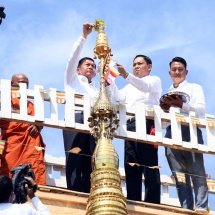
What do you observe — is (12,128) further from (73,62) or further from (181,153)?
(181,153)

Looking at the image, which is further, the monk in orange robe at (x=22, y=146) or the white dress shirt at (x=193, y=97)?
the white dress shirt at (x=193, y=97)

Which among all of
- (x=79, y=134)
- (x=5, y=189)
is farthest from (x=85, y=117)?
(x=5, y=189)

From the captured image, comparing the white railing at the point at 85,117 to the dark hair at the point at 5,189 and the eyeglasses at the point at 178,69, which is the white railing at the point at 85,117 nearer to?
the eyeglasses at the point at 178,69

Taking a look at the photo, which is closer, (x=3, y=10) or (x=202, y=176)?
(x=3, y=10)

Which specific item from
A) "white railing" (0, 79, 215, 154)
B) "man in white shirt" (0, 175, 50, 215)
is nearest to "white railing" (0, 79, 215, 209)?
"white railing" (0, 79, 215, 154)

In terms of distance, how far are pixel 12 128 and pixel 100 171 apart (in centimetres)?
219

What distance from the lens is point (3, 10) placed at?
43.9 feet

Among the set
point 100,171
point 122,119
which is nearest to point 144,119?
point 122,119

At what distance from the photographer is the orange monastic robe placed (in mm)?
14844

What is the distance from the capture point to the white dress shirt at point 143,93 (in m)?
15.9

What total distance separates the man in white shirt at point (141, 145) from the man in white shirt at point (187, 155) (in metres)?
0.29

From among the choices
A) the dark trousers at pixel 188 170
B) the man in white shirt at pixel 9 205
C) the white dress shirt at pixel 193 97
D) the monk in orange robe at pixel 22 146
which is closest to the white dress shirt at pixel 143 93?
the white dress shirt at pixel 193 97

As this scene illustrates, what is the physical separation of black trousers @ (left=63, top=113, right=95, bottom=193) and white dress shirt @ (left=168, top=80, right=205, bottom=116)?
1652 mm

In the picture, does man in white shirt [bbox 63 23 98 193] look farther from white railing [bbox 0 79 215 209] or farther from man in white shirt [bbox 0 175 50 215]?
man in white shirt [bbox 0 175 50 215]
